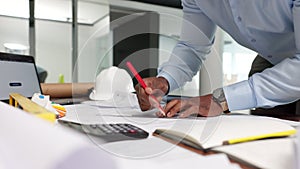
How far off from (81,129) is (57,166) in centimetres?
18

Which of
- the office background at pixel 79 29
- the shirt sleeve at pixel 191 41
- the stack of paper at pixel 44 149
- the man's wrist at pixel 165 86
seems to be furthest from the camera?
the office background at pixel 79 29

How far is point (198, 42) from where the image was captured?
3.30 feet

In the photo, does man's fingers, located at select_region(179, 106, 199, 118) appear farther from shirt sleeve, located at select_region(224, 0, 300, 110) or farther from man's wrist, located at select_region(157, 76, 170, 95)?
man's wrist, located at select_region(157, 76, 170, 95)

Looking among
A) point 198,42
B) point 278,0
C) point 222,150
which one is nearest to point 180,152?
point 222,150

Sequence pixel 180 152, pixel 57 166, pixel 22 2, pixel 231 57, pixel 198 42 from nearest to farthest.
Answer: pixel 57 166 → pixel 180 152 → pixel 198 42 → pixel 22 2 → pixel 231 57

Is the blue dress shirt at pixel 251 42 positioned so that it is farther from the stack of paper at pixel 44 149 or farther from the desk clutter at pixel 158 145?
the stack of paper at pixel 44 149

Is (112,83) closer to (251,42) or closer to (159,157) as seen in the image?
(251,42)

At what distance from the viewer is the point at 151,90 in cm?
75

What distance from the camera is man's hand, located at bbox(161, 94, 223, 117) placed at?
61 cm

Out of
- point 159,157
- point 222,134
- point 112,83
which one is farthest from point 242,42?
point 159,157

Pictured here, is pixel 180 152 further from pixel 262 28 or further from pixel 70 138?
pixel 262 28

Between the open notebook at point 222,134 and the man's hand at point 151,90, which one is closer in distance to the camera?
the open notebook at point 222,134

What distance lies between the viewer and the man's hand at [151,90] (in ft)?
2.36

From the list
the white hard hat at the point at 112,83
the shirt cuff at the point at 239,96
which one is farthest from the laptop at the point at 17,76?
the shirt cuff at the point at 239,96
